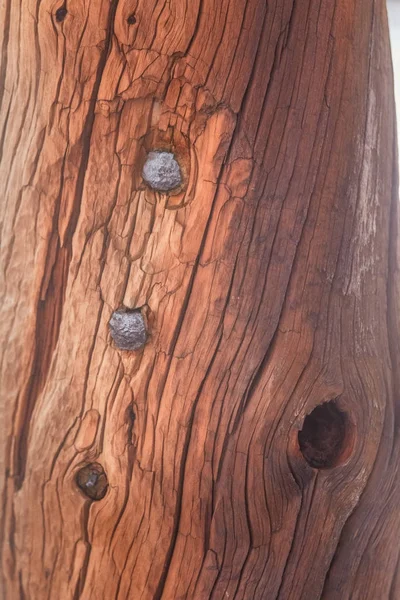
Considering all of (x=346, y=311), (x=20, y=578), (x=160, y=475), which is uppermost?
(x=346, y=311)

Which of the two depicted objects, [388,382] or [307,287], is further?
[388,382]

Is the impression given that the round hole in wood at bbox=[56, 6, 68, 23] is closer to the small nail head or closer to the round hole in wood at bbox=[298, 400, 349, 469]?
the small nail head

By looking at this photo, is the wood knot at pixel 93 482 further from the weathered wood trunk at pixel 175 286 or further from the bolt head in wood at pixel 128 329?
the bolt head in wood at pixel 128 329

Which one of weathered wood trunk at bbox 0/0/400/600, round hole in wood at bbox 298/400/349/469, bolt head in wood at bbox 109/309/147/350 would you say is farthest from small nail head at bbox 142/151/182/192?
round hole in wood at bbox 298/400/349/469

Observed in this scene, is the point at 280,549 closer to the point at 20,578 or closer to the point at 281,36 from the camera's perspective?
the point at 20,578

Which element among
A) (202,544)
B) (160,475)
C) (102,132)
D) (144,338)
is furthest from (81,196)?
(202,544)

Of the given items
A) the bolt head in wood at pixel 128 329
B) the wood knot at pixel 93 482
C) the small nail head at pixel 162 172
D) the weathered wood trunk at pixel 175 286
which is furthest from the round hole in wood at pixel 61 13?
A: the wood knot at pixel 93 482
